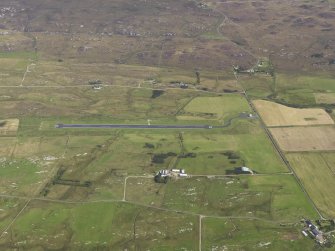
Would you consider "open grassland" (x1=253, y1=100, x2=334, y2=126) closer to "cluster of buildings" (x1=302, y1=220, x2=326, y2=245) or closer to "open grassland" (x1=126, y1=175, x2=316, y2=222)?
"open grassland" (x1=126, y1=175, x2=316, y2=222)

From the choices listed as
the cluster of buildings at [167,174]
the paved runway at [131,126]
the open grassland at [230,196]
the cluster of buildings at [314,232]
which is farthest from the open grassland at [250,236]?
the paved runway at [131,126]

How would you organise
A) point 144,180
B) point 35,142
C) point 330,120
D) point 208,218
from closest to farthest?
point 208,218, point 144,180, point 35,142, point 330,120

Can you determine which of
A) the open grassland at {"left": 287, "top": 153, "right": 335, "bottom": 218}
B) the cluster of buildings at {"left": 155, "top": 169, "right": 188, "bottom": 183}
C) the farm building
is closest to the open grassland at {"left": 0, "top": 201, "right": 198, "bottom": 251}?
the cluster of buildings at {"left": 155, "top": 169, "right": 188, "bottom": 183}

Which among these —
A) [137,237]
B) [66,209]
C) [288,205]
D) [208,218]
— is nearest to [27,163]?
[66,209]

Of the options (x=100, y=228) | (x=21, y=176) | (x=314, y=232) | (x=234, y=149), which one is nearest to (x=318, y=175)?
(x=234, y=149)

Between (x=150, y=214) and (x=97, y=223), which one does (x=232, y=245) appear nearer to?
(x=150, y=214)

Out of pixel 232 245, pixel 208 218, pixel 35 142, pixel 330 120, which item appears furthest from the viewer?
pixel 330 120

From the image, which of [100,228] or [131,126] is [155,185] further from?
[131,126]
